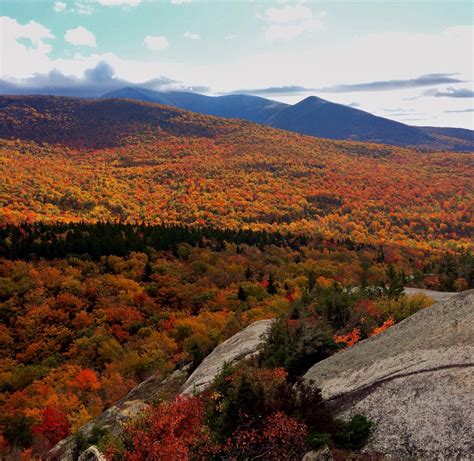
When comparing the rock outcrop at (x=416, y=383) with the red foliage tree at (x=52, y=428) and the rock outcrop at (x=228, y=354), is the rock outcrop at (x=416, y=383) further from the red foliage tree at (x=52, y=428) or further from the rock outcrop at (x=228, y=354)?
the red foliage tree at (x=52, y=428)

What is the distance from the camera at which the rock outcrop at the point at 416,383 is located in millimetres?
14023

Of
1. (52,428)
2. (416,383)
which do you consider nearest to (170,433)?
(416,383)

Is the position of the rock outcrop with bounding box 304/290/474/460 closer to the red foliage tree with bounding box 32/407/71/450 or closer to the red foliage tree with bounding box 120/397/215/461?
the red foliage tree with bounding box 120/397/215/461

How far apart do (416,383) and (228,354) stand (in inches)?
697

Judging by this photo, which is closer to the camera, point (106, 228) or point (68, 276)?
point (68, 276)

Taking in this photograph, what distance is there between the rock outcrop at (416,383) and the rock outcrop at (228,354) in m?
8.45

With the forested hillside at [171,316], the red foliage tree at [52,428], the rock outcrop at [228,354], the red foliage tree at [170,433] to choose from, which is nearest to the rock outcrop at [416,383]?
the forested hillside at [171,316]

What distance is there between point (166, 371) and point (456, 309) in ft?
95.5

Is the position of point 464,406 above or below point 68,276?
above

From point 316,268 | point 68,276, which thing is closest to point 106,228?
point 68,276

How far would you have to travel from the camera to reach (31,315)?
Result: 73.0 meters

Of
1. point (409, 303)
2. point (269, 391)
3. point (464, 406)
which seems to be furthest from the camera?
point (409, 303)

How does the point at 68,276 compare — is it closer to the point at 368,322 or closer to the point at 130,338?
the point at 130,338

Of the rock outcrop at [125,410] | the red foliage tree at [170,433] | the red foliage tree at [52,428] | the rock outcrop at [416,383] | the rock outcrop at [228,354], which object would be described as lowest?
the red foliage tree at [52,428]
